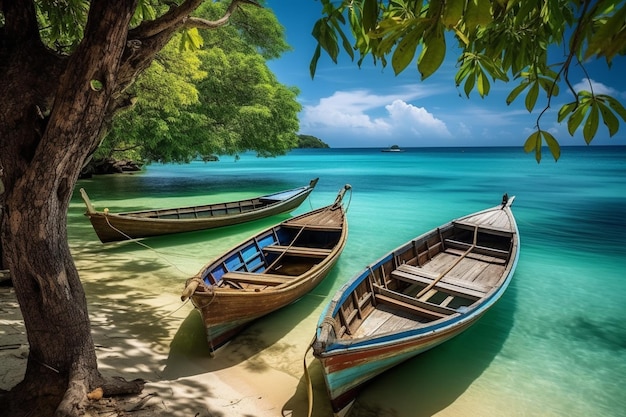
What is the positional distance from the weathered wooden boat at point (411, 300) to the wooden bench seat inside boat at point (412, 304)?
0.5 inches

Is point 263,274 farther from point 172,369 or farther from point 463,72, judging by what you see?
point 463,72

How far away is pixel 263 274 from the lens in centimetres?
625

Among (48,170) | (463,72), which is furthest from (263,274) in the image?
(463,72)

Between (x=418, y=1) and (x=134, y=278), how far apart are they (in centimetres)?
804

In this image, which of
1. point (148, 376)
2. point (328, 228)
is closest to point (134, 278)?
point (148, 376)

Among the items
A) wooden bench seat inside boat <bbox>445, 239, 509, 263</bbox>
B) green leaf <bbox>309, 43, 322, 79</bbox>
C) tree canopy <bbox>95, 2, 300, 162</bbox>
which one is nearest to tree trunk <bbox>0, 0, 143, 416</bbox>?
green leaf <bbox>309, 43, 322, 79</bbox>

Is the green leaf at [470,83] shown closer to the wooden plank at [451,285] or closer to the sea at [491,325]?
the sea at [491,325]

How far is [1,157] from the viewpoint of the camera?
2.67 m

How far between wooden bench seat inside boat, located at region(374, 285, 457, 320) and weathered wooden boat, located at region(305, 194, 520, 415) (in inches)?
0.5

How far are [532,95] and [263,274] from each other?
5505 millimetres

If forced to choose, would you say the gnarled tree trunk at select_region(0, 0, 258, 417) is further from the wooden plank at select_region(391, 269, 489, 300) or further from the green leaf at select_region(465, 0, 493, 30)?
the wooden plank at select_region(391, 269, 489, 300)

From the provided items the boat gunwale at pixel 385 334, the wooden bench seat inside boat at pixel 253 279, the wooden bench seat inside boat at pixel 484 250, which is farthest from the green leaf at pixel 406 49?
the wooden bench seat inside boat at pixel 484 250

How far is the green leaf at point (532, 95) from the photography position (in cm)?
129

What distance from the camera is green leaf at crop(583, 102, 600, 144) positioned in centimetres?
110
